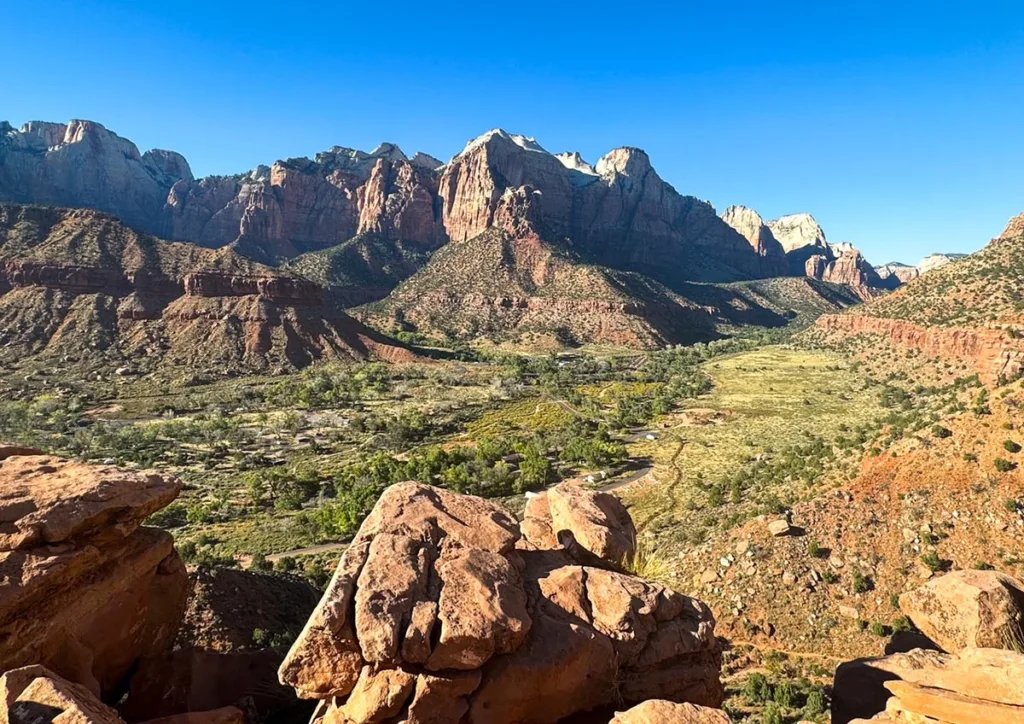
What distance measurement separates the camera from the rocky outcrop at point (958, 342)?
32.6 meters

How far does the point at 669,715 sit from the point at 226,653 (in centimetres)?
1073

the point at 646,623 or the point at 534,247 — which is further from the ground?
the point at 534,247

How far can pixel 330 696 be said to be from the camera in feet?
26.2

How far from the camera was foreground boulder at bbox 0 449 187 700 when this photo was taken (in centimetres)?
838

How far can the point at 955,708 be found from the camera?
8211mm

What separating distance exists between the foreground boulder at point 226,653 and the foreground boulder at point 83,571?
0.73m

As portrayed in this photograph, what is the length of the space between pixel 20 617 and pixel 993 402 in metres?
36.4

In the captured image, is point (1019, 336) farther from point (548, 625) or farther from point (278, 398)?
point (278, 398)

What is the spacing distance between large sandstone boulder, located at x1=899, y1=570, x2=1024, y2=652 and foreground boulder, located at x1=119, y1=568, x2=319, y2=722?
16.9 metres

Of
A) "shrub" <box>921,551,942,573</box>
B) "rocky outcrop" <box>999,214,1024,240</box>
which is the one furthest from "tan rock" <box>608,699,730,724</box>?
"rocky outcrop" <box>999,214,1024,240</box>

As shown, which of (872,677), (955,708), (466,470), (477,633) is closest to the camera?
(477,633)

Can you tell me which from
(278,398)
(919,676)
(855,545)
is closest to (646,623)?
(919,676)

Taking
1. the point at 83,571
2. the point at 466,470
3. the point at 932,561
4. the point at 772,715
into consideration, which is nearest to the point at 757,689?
the point at 772,715

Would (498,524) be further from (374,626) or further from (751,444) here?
(751,444)
